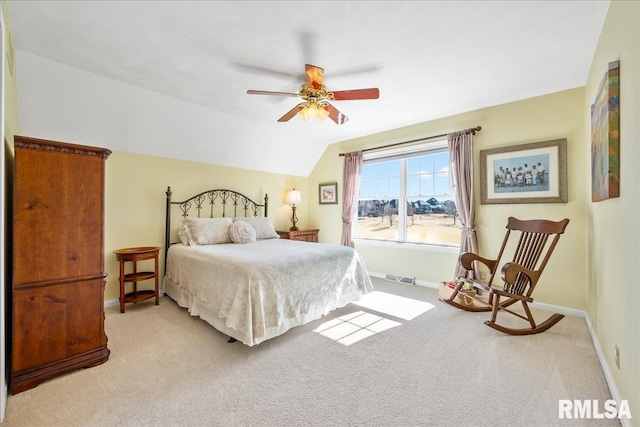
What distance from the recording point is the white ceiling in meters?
1.89

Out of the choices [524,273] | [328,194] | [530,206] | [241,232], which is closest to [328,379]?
[524,273]

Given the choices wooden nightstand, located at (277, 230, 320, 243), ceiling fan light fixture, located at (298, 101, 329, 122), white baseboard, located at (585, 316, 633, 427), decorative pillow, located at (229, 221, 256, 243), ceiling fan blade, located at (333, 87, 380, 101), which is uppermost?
ceiling fan blade, located at (333, 87, 380, 101)

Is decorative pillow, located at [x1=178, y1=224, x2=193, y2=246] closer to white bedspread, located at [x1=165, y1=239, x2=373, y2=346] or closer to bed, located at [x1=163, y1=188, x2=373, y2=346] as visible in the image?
bed, located at [x1=163, y1=188, x2=373, y2=346]

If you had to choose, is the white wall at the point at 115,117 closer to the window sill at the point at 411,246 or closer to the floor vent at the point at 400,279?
the window sill at the point at 411,246

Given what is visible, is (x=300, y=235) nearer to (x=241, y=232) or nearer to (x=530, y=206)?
(x=241, y=232)

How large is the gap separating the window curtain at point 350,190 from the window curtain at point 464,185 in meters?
1.64

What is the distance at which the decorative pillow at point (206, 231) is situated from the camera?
11.7 feet

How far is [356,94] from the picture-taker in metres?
2.45

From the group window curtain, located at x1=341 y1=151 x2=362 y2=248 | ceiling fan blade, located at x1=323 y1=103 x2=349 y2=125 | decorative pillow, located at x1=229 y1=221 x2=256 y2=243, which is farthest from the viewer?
window curtain, located at x1=341 y1=151 x2=362 y2=248

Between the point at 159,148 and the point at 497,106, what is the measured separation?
15.2 feet

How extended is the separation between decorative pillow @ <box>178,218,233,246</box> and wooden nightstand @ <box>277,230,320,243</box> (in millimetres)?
1304

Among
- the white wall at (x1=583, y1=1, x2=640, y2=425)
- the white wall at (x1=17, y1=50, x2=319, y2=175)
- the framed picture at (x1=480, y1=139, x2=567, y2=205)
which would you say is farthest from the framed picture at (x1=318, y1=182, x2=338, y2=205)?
the white wall at (x1=583, y1=1, x2=640, y2=425)

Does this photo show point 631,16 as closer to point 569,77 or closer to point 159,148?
point 569,77

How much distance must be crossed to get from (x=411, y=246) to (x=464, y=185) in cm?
125
